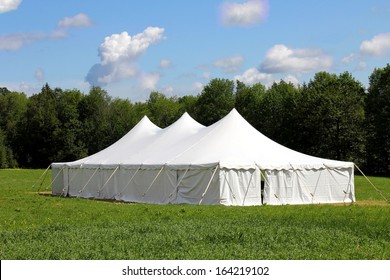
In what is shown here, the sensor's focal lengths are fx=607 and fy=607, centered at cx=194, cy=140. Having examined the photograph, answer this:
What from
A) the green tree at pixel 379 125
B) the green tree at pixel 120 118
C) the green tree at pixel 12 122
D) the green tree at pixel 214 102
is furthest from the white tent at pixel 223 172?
the green tree at pixel 120 118

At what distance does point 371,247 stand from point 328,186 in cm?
1373

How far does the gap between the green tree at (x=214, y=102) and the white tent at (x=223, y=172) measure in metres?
40.7

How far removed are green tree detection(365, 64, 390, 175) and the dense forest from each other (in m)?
0.08

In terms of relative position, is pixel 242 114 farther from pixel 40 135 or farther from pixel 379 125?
pixel 40 135

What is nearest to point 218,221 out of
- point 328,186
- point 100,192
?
point 328,186

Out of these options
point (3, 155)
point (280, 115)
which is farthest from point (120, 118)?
point (280, 115)

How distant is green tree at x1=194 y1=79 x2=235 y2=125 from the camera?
69.2 metres

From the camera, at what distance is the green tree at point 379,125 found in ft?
171

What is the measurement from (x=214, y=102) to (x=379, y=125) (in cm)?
2347

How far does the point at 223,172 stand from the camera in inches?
881

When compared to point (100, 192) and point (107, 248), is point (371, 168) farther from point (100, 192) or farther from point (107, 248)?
point (107, 248)

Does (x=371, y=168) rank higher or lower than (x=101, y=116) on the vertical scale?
lower

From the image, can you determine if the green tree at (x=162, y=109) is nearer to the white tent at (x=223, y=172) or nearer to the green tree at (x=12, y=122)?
the green tree at (x=12, y=122)

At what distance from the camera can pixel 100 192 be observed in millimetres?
28688
